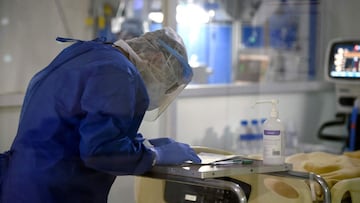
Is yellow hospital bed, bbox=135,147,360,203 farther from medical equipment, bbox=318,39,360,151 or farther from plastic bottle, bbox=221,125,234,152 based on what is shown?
medical equipment, bbox=318,39,360,151

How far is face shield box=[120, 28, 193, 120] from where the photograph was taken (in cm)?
218

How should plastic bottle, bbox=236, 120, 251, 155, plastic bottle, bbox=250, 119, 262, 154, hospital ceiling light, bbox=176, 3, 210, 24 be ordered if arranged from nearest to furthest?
hospital ceiling light, bbox=176, 3, 210, 24 → plastic bottle, bbox=250, 119, 262, 154 → plastic bottle, bbox=236, 120, 251, 155

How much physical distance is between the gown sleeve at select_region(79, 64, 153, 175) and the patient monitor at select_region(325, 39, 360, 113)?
1809 mm

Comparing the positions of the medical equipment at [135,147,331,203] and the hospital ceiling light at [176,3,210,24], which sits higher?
the hospital ceiling light at [176,3,210,24]

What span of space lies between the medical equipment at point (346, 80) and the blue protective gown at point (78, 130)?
5.90 feet

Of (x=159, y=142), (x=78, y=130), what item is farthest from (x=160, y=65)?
(x=78, y=130)

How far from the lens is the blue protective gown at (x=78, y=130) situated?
196 cm

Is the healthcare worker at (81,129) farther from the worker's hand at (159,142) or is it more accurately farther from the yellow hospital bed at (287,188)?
the yellow hospital bed at (287,188)

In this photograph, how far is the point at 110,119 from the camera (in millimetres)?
1942

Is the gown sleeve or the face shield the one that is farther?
the face shield

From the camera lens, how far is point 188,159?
219cm

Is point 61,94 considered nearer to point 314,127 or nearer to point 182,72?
point 182,72

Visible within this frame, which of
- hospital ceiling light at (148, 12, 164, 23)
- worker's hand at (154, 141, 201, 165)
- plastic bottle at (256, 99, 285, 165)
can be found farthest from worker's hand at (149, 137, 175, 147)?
hospital ceiling light at (148, 12, 164, 23)

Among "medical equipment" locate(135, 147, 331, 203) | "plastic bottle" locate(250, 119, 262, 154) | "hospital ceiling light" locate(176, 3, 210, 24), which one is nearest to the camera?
"medical equipment" locate(135, 147, 331, 203)
